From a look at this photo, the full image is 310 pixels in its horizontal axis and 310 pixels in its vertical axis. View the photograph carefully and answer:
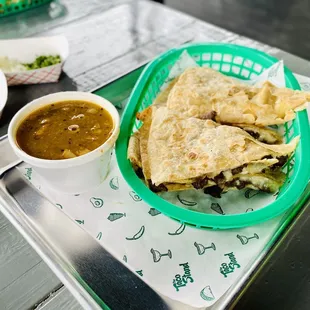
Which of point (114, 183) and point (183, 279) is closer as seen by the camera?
point (183, 279)

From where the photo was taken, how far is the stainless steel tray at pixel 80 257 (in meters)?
0.92

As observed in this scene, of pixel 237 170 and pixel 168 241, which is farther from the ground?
pixel 237 170

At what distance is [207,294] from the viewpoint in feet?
3.04

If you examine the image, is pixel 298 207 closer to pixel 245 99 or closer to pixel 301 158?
pixel 301 158

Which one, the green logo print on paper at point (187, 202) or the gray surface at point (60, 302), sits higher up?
the green logo print on paper at point (187, 202)

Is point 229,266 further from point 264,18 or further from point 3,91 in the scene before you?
point 264,18

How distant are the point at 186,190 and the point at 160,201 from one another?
0.19 meters

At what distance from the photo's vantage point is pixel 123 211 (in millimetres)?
1146

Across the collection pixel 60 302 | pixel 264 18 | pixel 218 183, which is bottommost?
pixel 264 18

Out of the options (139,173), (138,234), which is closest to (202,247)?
(138,234)

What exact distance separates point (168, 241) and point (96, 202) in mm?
278

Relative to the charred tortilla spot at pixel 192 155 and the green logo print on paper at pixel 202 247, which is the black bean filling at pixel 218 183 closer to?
the charred tortilla spot at pixel 192 155

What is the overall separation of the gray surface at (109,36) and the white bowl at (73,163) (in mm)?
426

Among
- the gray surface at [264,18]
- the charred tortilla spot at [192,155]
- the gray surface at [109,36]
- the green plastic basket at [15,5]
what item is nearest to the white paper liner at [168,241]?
the charred tortilla spot at [192,155]
